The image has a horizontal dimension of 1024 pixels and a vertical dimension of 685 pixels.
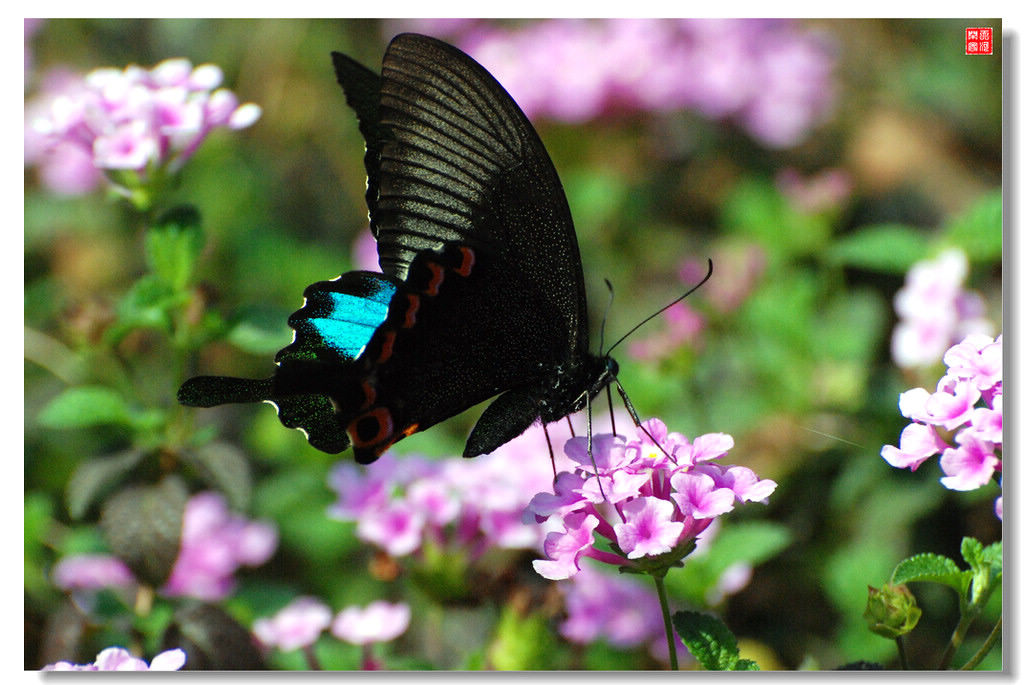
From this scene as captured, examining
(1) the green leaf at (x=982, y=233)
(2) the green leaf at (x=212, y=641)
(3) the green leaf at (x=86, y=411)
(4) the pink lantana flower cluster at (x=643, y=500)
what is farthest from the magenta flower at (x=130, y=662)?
(1) the green leaf at (x=982, y=233)

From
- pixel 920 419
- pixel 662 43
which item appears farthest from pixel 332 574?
pixel 662 43

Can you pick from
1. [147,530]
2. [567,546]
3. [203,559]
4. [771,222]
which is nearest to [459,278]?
[567,546]

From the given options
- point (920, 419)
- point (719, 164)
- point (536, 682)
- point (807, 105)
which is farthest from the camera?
point (719, 164)

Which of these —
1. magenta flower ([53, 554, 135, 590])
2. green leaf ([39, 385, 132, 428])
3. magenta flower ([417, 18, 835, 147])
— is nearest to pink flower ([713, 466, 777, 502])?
green leaf ([39, 385, 132, 428])

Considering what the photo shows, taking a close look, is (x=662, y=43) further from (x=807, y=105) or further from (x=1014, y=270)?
(x=1014, y=270)

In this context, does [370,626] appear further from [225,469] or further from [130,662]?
[130,662]

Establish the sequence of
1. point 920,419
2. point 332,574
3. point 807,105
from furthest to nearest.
A: point 807,105 → point 332,574 → point 920,419

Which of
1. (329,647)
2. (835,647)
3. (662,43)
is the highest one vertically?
Answer: (662,43)

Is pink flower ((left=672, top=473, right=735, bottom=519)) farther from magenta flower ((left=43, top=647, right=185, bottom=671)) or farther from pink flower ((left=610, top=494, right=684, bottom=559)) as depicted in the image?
magenta flower ((left=43, top=647, right=185, bottom=671))
